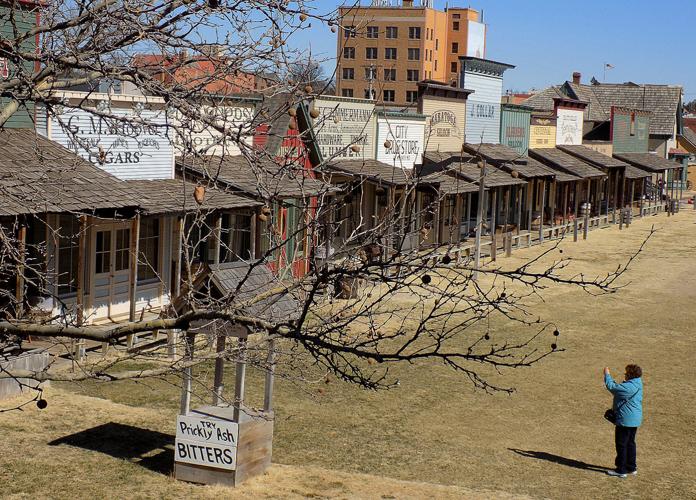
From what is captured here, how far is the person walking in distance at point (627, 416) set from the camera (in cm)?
Answer: 1253

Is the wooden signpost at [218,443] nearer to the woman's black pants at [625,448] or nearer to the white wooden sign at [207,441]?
the white wooden sign at [207,441]

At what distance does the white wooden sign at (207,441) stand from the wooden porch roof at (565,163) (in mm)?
33464

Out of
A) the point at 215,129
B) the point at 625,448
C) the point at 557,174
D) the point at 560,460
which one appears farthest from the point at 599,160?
the point at 215,129

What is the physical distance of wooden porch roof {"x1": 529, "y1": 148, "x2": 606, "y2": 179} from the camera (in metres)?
43.3

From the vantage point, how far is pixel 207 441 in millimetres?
11508

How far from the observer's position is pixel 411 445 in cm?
1368

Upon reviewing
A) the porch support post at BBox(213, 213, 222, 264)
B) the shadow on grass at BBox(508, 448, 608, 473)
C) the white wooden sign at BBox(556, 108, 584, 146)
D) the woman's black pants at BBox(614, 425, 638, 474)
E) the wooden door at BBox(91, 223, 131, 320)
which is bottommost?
the shadow on grass at BBox(508, 448, 608, 473)

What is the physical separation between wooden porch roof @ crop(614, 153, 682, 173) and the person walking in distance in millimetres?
43704

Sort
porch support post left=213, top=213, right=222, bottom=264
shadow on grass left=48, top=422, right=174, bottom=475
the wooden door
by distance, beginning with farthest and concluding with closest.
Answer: the wooden door, shadow on grass left=48, top=422, right=174, bottom=475, porch support post left=213, top=213, right=222, bottom=264

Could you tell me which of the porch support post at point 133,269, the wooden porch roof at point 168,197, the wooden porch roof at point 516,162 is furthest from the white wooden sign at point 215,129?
the wooden porch roof at point 516,162

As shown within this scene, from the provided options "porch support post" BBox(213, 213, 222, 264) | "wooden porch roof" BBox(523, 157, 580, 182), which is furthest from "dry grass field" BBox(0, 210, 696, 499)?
"wooden porch roof" BBox(523, 157, 580, 182)

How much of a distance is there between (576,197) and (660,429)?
34.6 m

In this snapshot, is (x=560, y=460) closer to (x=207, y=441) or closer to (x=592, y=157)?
(x=207, y=441)

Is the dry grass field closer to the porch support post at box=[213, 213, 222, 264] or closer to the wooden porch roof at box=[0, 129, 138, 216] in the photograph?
the porch support post at box=[213, 213, 222, 264]
